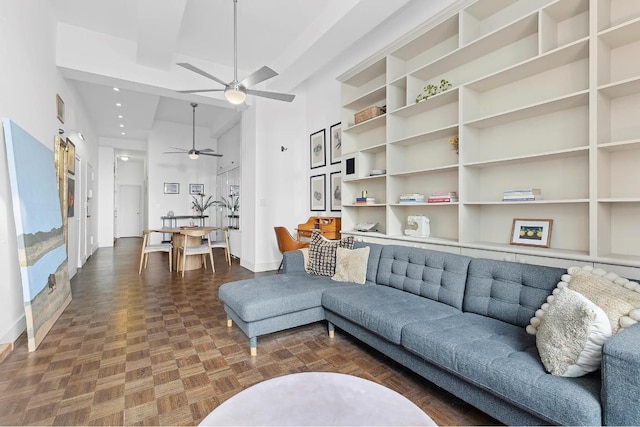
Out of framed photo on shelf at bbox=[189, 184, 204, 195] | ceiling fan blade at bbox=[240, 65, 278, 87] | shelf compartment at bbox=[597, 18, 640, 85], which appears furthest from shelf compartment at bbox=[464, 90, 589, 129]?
framed photo on shelf at bbox=[189, 184, 204, 195]

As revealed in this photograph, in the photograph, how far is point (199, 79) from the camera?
15.2 feet

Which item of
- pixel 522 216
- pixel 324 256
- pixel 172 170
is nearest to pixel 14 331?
pixel 324 256

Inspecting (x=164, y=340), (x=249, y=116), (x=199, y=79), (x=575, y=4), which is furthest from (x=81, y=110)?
(x=575, y=4)

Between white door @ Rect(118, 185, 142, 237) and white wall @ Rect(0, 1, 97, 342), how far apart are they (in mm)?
8581

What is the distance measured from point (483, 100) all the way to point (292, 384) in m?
2.79

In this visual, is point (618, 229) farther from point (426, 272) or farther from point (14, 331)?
point (14, 331)

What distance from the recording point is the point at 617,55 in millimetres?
2018

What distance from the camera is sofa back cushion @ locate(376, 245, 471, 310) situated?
7.20 ft

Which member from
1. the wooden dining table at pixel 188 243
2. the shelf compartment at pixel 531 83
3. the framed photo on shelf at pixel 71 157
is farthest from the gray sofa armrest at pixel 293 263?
the framed photo on shelf at pixel 71 157

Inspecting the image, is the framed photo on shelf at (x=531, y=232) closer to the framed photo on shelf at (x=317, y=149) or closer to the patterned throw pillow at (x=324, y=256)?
the patterned throw pillow at (x=324, y=256)

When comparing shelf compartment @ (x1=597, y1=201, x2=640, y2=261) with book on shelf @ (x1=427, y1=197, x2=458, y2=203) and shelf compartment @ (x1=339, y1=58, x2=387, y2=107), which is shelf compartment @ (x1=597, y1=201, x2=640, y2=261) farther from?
shelf compartment @ (x1=339, y1=58, x2=387, y2=107)

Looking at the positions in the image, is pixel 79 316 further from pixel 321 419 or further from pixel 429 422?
pixel 429 422

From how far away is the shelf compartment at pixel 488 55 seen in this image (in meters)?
2.38

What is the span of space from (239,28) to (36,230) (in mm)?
3101
